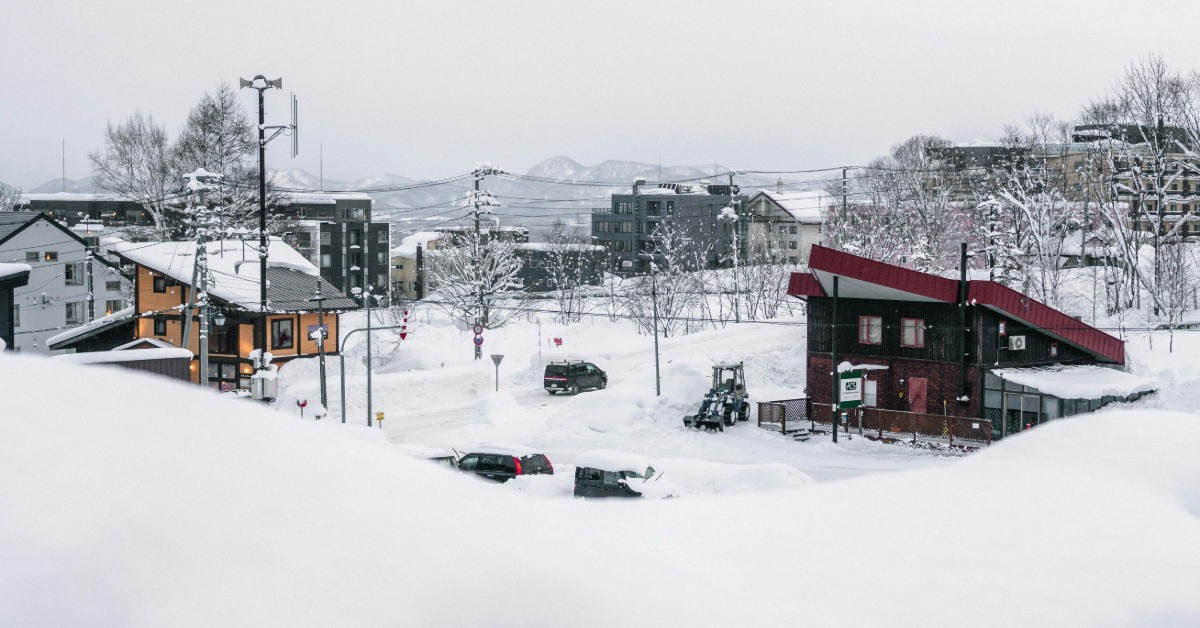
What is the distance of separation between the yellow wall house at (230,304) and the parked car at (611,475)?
669 inches

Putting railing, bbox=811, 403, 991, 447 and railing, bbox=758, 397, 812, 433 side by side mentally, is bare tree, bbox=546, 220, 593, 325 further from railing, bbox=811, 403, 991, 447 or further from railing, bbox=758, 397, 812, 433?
railing, bbox=811, 403, 991, 447

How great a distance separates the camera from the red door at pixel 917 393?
2512 centimetres

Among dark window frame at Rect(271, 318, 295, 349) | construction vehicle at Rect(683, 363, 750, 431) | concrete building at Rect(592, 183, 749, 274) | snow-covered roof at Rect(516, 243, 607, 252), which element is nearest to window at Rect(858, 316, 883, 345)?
construction vehicle at Rect(683, 363, 750, 431)

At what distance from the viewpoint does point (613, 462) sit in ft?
56.7

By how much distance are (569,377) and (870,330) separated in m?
10.5

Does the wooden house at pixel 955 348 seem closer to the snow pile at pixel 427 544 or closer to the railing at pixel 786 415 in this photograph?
the railing at pixel 786 415

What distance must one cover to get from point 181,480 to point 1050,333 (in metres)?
26.0

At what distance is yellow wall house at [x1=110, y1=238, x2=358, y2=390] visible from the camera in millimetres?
31047

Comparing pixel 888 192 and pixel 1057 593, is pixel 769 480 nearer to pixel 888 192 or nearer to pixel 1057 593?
pixel 1057 593

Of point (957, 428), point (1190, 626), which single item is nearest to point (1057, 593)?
point (1190, 626)

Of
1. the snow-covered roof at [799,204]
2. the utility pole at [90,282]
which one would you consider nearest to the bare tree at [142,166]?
the utility pole at [90,282]

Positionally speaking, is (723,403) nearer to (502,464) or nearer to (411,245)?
(502,464)

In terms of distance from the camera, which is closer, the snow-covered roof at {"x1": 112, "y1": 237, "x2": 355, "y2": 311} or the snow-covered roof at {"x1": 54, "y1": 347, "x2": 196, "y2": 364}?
the snow-covered roof at {"x1": 54, "y1": 347, "x2": 196, "y2": 364}

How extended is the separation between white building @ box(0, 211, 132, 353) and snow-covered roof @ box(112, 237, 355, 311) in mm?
2649
